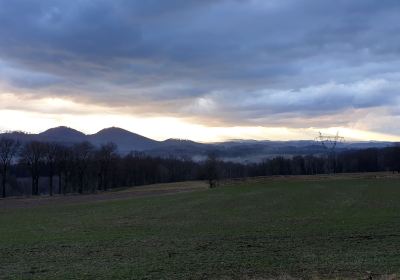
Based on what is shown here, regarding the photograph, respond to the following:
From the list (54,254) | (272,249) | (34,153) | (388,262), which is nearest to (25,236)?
(54,254)

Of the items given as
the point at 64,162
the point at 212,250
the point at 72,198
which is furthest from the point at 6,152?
the point at 212,250

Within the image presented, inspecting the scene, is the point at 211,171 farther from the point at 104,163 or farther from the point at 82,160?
the point at 82,160

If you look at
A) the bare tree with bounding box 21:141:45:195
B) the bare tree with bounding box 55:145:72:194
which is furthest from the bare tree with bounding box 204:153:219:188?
the bare tree with bounding box 21:141:45:195

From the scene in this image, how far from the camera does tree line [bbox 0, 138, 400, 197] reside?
131375 millimetres

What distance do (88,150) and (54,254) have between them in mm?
124749

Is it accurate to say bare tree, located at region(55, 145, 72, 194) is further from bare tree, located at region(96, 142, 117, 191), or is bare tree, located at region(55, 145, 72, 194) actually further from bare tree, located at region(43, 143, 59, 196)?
bare tree, located at region(96, 142, 117, 191)

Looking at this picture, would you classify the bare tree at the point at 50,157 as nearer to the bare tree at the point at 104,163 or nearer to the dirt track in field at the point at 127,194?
the bare tree at the point at 104,163

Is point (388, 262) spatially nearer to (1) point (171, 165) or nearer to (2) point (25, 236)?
(2) point (25, 236)

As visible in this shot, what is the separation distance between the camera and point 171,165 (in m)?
190

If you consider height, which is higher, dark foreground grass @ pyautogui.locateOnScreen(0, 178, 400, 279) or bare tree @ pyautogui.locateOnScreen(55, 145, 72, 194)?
bare tree @ pyautogui.locateOnScreen(55, 145, 72, 194)

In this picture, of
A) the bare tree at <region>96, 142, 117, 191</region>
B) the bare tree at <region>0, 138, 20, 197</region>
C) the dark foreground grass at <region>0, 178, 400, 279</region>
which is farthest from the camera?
the bare tree at <region>96, 142, 117, 191</region>

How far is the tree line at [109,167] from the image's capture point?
131m

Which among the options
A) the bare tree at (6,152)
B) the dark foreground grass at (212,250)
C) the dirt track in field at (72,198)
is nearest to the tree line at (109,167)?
the bare tree at (6,152)

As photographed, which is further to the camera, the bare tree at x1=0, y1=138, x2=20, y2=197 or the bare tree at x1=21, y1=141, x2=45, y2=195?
the bare tree at x1=21, y1=141, x2=45, y2=195
